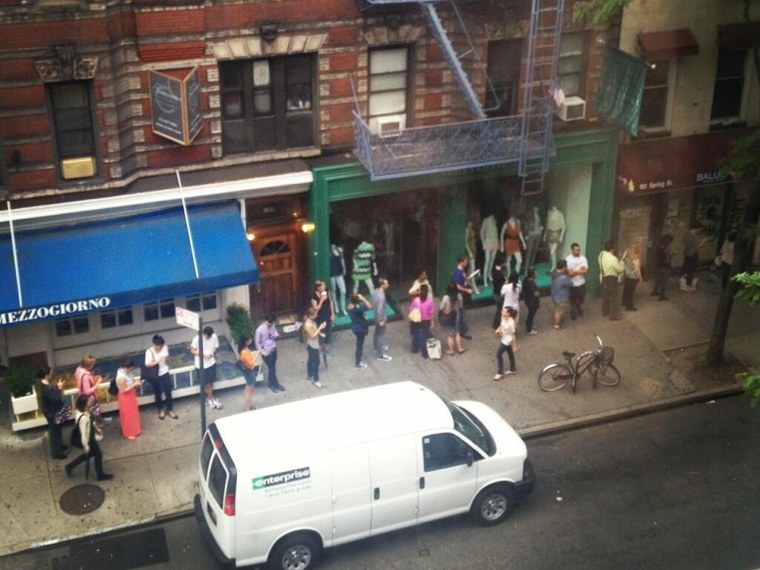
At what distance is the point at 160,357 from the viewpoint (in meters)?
19.6

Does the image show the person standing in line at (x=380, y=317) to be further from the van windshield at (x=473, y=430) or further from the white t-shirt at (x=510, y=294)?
the van windshield at (x=473, y=430)

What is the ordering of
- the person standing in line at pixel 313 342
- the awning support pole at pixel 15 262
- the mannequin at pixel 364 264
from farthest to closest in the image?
the mannequin at pixel 364 264 → the person standing in line at pixel 313 342 → the awning support pole at pixel 15 262

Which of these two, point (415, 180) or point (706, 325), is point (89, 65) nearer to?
point (415, 180)

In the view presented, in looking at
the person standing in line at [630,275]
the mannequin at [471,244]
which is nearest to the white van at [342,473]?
the mannequin at [471,244]

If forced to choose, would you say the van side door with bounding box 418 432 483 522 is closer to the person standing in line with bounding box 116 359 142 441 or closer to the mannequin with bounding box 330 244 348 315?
the person standing in line with bounding box 116 359 142 441

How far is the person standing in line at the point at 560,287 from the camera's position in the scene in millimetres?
23281

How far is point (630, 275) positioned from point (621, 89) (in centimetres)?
417

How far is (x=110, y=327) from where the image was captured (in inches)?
843

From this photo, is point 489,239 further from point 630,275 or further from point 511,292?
point 630,275

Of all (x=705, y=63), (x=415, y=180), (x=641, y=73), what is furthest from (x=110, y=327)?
(x=705, y=63)

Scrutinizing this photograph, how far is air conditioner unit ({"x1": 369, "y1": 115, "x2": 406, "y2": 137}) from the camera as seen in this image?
22.1m

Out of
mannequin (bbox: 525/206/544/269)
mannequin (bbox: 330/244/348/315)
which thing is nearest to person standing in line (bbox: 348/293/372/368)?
mannequin (bbox: 330/244/348/315)

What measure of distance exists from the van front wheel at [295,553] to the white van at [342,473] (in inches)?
0.6

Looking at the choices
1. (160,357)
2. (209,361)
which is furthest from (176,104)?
(209,361)
